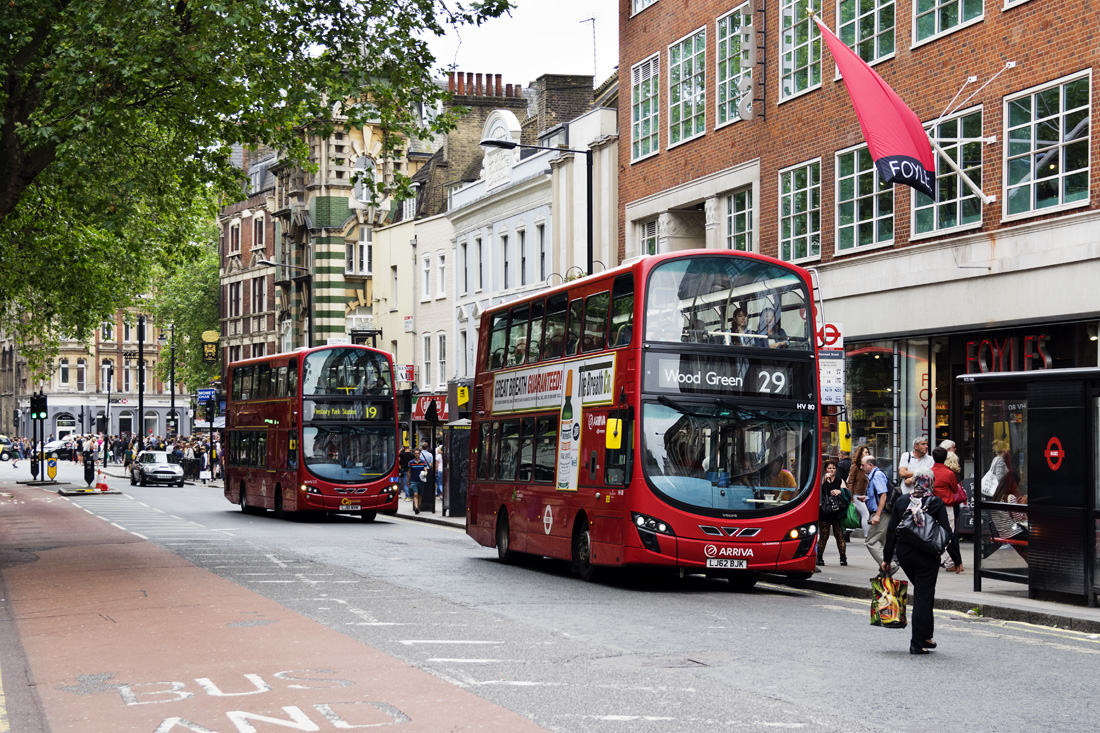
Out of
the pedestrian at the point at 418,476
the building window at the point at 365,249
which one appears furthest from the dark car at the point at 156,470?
the pedestrian at the point at 418,476

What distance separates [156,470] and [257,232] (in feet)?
88.0

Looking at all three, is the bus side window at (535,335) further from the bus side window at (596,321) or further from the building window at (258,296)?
the building window at (258,296)

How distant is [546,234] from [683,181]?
38.3ft

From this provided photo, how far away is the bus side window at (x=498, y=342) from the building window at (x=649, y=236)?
40.3ft

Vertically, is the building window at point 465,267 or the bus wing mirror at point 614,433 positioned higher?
the building window at point 465,267

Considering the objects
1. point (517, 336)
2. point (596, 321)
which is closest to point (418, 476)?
point (517, 336)

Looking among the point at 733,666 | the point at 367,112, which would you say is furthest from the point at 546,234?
the point at 733,666

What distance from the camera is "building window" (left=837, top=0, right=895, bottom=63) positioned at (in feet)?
82.3

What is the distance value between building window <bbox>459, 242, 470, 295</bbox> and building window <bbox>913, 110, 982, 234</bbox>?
28172mm

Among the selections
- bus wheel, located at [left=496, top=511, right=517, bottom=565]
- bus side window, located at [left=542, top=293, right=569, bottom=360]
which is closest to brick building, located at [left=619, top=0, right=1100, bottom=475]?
bus side window, located at [left=542, top=293, right=569, bottom=360]

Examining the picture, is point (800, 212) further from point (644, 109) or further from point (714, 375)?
point (714, 375)

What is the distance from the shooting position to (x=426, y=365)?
55344 mm

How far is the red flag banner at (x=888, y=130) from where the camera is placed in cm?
2078

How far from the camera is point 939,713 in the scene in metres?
8.86
